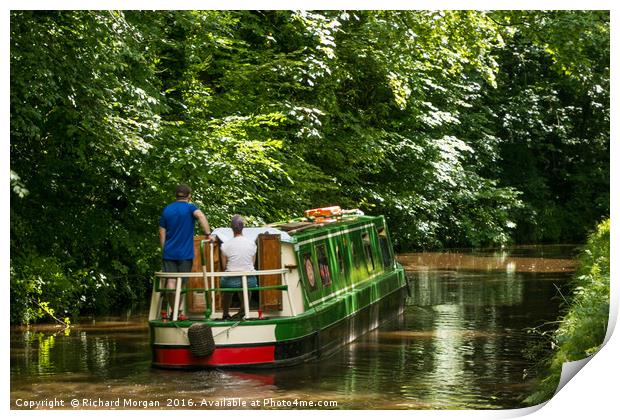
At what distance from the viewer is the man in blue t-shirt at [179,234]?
11938 mm

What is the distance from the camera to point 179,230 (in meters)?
11.9

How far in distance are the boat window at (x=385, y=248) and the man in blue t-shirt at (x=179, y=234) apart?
559cm

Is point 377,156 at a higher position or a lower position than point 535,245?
higher

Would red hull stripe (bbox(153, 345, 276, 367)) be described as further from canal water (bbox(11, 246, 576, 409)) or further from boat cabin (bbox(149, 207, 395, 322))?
boat cabin (bbox(149, 207, 395, 322))

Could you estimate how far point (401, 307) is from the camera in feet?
56.6

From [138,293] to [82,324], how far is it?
8.98 ft

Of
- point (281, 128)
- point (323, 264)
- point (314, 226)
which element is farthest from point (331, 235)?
point (281, 128)

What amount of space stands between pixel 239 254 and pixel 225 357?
108cm

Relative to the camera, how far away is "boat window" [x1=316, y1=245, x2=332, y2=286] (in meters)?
13.5

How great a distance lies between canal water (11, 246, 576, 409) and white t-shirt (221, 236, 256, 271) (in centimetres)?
111

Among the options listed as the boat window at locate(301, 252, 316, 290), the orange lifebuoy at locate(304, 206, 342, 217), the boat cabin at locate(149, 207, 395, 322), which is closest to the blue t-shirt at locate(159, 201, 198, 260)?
the boat cabin at locate(149, 207, 395, 322)

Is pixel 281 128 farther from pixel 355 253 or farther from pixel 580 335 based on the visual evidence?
pixel 580 335
